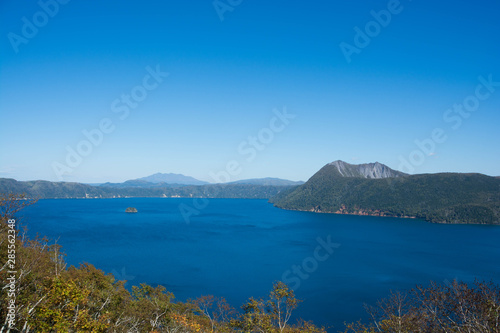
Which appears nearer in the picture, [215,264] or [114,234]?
[215,264]

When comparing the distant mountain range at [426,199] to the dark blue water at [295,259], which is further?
the distant mountain range at [426,199]

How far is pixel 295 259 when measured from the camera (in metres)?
67.4

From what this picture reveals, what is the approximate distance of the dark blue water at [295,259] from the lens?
47125mm

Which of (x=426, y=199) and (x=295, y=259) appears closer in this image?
(x=295, y=259)

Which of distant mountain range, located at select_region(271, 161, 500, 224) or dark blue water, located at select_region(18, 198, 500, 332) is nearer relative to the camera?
dark blue water, located at select_region(18, 198, 500, 332)

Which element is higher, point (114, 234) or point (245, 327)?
point (245, 327)

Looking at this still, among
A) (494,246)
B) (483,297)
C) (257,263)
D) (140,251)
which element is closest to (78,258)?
(140,251)

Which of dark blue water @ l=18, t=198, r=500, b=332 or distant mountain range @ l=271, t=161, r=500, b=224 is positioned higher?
distant mountain range @ l=271, t=161, r=500, b=224

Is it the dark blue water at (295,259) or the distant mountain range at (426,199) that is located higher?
the distant mountain range at (426,199)

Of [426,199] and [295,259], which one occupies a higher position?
[426,199]

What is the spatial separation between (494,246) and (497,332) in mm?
94698

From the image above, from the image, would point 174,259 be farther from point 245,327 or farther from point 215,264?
point 245,327

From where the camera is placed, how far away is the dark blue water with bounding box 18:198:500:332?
4712cm

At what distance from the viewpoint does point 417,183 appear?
175250 millimetres
